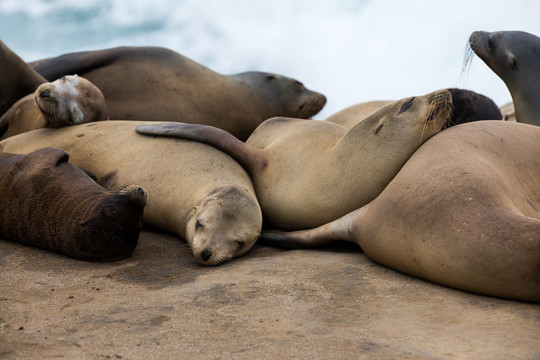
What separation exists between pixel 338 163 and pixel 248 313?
1.59 metres

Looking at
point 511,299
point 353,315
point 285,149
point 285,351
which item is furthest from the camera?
point 285,149

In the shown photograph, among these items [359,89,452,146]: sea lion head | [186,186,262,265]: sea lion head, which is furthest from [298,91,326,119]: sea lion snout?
[186,186,262,265]: sea lion head

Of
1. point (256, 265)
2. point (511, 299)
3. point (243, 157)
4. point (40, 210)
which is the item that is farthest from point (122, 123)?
point (511, 299)

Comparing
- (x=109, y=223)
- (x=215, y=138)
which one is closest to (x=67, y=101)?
(x=215, y=138)

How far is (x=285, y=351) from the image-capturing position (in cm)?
216

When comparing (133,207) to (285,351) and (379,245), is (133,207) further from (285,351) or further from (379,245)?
(285,351)

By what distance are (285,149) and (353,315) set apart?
6.49ft

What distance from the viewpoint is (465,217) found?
2.92 metres

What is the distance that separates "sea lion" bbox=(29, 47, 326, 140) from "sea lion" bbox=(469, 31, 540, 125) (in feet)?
6.40

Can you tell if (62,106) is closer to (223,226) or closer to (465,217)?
(223,226)

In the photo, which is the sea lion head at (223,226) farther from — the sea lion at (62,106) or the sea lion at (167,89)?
the sea lion at (167,89)

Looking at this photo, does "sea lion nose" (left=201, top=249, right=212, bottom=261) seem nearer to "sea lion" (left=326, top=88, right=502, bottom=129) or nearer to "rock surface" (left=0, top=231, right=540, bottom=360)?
"rock surface" (left=0, top=231, right=540, bottom=360)

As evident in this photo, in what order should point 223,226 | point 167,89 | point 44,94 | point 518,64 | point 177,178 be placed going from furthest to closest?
point 167,89 → point 518,64 → point 44,94 → point 177,178 → point 223,226

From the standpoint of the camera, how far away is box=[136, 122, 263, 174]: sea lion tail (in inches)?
177
